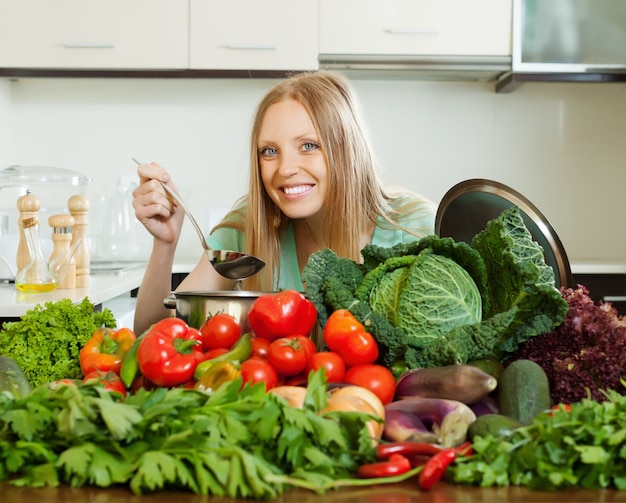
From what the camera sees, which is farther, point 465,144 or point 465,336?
point 465,144

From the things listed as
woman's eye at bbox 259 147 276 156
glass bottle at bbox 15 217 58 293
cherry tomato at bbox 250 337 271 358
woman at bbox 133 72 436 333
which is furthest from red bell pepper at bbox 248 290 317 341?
glass bottle at bbox 15 217 58 293

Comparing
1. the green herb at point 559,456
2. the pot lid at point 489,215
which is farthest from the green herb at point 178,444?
the pot lid at point 489,215

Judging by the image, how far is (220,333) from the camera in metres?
1.04

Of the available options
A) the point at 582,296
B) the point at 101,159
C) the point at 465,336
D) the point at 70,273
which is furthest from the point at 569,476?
the point at 101,159

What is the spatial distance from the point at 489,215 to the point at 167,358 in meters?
0.70

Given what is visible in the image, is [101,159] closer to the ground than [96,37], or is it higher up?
closer to the ground

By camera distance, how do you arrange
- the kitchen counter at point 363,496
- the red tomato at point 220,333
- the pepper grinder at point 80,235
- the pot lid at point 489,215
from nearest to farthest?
the kitchen counter at point 363,496 → the red tomato at point 220,333 → the pot lid at point 489,215 → the pepper grinder at point 80,235

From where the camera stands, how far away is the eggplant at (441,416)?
81 cm

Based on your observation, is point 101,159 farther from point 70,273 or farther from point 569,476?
point 569,476

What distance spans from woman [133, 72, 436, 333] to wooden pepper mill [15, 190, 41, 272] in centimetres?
68

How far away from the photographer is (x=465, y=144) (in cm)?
389

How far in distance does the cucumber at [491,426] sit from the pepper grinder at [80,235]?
87.5 inches

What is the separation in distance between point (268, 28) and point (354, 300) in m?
2.54

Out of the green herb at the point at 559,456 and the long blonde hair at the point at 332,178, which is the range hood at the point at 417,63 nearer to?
the long blonde hair at the point at 332,178
